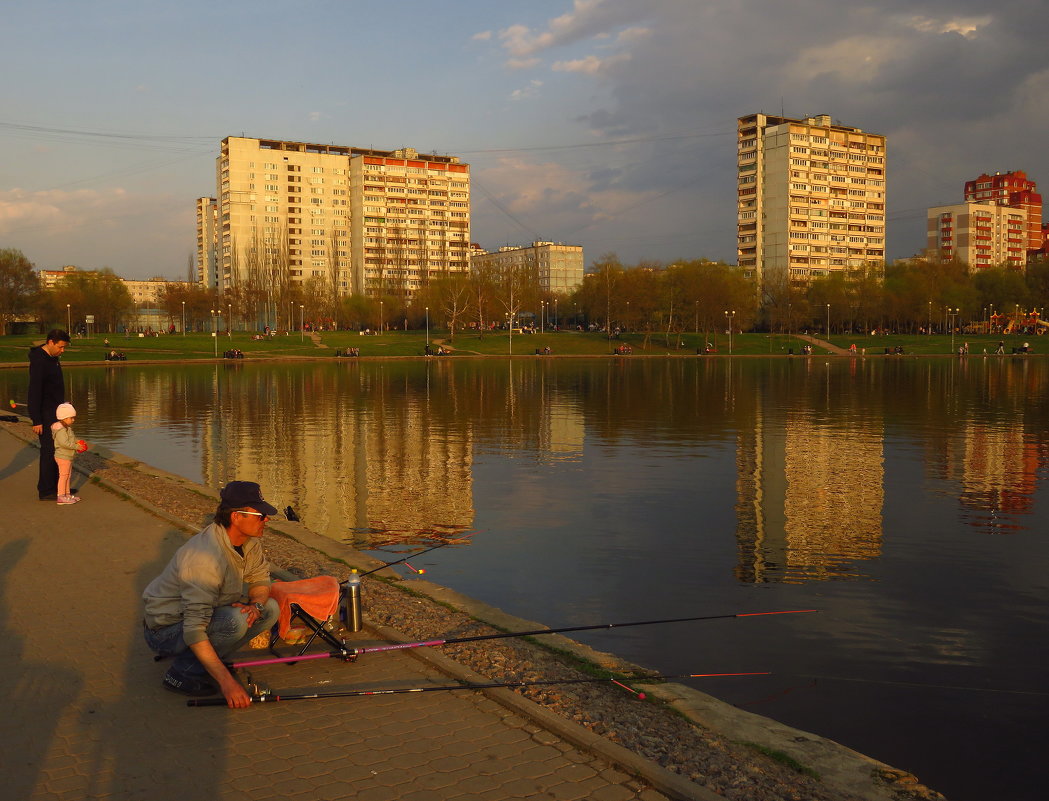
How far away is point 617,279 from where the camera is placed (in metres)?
110

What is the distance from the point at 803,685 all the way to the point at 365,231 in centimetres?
15300

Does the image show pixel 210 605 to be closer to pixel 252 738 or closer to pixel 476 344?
pixel 252 738

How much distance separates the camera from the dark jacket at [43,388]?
39.4ft

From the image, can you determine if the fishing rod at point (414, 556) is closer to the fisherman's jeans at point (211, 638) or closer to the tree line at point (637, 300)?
the fisherman's jeans at point (211, 638)

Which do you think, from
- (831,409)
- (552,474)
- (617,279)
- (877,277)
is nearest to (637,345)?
(617,279)

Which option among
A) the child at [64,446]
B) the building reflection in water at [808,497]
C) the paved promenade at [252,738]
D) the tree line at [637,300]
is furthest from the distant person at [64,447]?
the tree line at [637,300]

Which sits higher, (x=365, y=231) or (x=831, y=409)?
(x=365, y=231)

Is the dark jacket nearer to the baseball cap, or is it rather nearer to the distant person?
the distant person

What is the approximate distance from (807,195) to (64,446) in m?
148

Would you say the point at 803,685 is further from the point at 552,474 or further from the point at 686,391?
the point at 686,391

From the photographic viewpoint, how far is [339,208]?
511 feet

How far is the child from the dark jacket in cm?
20

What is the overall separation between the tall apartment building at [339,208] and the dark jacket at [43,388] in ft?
431

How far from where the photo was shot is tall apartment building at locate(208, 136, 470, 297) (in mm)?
148125
